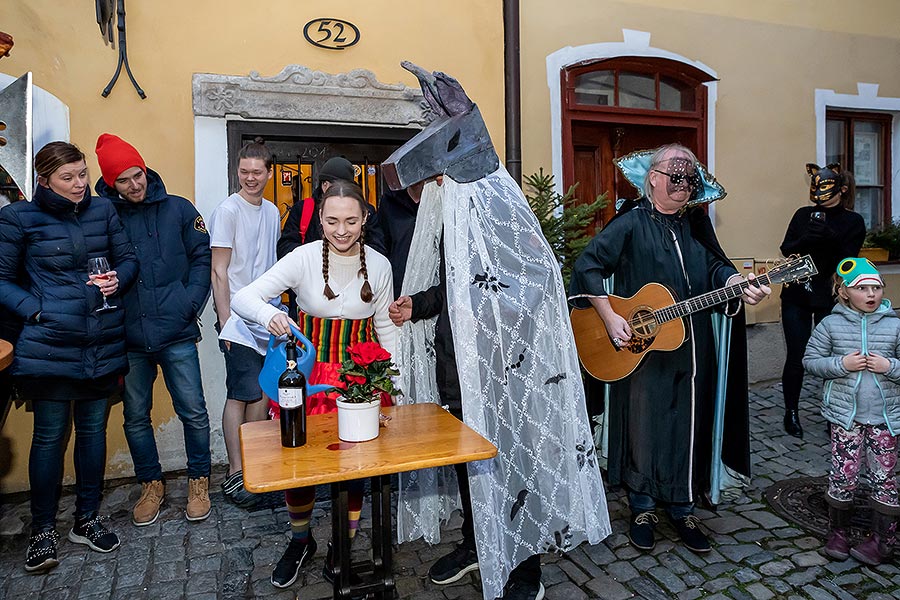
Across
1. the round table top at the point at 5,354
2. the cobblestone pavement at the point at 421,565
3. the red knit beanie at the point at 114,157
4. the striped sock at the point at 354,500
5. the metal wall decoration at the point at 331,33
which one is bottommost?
the cobblestone pavement at the point at 421,565

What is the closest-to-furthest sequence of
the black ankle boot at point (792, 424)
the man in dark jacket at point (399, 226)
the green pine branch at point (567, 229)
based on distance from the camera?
the man in dark jacket at point (399, 226), the green pine branch at point (567, 229), the black ankle boot at point (792, 424)

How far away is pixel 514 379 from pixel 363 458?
821 mm

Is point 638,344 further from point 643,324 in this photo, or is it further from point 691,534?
point 691,534

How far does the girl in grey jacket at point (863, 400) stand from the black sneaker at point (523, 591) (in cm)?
157

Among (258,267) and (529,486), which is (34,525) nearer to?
(258,267)

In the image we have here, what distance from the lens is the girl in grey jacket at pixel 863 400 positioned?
11.0 ft

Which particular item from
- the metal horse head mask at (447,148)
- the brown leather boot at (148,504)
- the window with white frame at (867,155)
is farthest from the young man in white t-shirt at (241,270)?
the window with white frame at (867,155)

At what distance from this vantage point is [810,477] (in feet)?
14.5

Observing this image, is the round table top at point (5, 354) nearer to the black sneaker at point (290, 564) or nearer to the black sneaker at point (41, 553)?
the black sneaker at point (41, 553)

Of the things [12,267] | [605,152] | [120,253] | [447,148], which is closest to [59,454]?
[12,267]

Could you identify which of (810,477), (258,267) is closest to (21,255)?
(258,267)

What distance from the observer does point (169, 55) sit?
4480 millimetres

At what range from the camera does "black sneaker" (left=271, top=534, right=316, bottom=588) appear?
10.4 ft

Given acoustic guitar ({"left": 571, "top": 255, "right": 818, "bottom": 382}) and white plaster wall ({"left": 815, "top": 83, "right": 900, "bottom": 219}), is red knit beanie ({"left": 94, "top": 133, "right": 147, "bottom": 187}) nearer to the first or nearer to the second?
acoustic guitar ({"left": 571, "top": 255, "right": 818, "bottom": 382})
